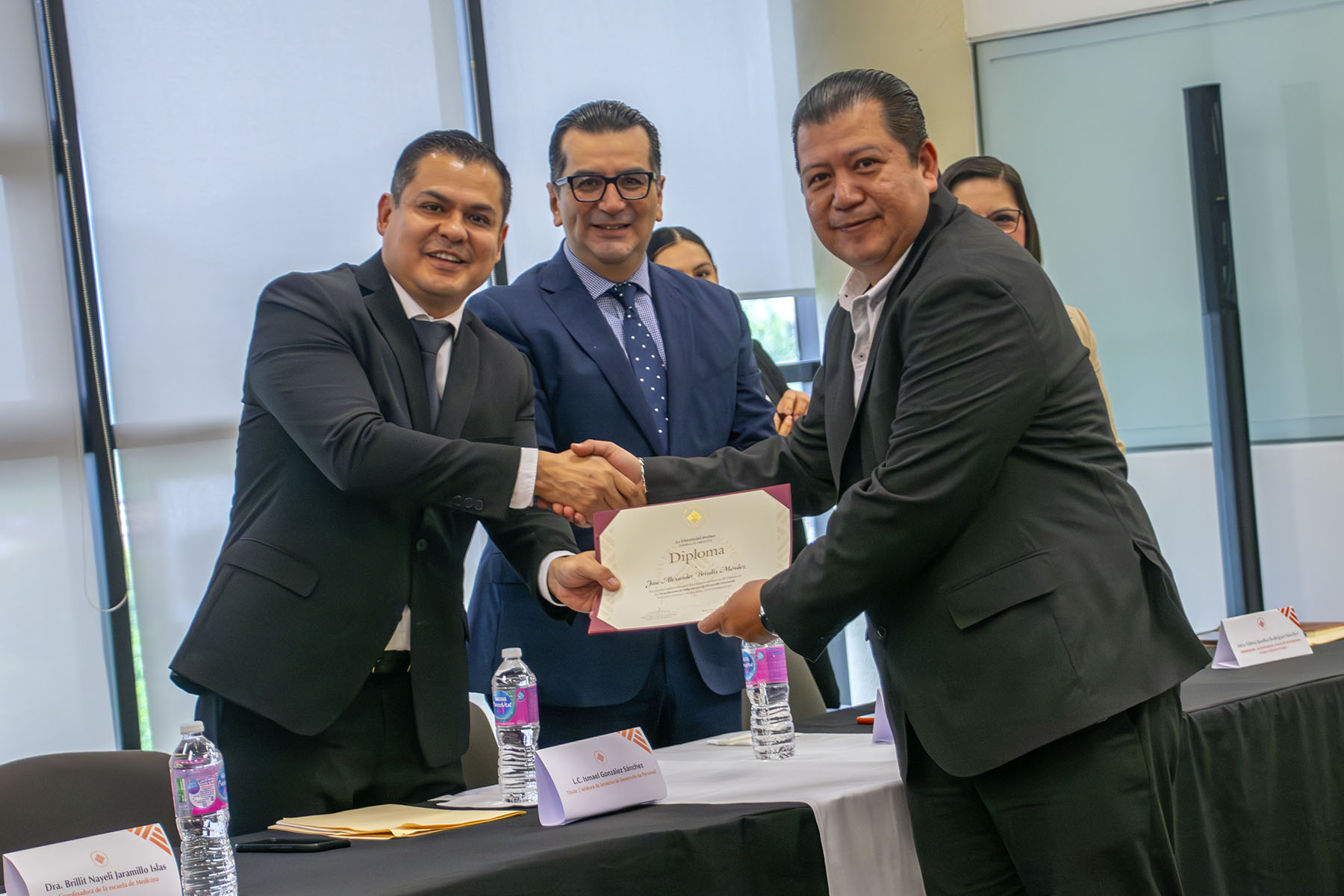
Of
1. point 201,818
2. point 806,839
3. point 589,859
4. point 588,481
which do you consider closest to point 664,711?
point 588,481

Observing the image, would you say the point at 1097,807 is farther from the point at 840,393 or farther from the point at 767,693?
the point at 767,693

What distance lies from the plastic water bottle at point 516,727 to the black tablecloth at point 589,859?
0.12m

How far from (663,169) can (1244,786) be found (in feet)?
13.4

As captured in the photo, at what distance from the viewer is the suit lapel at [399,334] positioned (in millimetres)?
2469

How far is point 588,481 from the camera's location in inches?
101

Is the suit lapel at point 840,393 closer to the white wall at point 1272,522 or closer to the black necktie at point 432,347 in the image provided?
the black necktie at point 432,347

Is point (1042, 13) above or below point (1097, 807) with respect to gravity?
above

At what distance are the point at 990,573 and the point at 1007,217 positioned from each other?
1.98 m

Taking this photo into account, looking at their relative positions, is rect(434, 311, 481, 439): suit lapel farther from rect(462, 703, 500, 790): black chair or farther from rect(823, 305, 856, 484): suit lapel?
rect(462, 703, 500, 790): black chair

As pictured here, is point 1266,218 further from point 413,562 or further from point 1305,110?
point 413,562

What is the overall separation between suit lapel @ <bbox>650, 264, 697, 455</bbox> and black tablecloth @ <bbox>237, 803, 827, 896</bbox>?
1.14m

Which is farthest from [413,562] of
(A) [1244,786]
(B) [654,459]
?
(A) [1244,786]

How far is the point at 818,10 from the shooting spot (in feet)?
18.9

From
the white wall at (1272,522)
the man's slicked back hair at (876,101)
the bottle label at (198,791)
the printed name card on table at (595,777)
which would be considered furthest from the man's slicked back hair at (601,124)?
the white wall at (1272,522)
